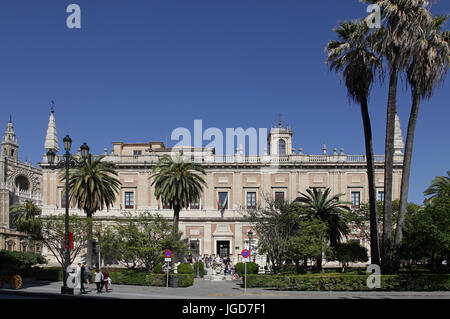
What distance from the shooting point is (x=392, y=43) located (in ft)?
85.9

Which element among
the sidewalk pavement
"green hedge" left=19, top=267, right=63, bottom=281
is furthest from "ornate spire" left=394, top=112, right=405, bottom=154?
"green hedge" left=19, top=267, right=63, bottom=281

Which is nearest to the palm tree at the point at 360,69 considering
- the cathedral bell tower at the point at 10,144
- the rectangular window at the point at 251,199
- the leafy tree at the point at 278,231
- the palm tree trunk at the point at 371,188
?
the palm tree trunk at the point at 371,188

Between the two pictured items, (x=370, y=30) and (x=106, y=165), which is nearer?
(x=370, y=30)

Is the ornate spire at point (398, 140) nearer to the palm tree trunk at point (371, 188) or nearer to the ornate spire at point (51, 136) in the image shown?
the palm tree trunk at point (371, 188)

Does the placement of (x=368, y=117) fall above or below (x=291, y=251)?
above

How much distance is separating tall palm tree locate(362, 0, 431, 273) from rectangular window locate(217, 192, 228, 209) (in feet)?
81.8

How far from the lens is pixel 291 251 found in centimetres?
3150

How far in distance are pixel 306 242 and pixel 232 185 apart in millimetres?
19933

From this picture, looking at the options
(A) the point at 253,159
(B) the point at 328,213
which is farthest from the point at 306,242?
(A) the point at 253,159

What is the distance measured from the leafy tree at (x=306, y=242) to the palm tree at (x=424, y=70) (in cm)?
596

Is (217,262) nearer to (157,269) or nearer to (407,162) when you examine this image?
(157,269)
